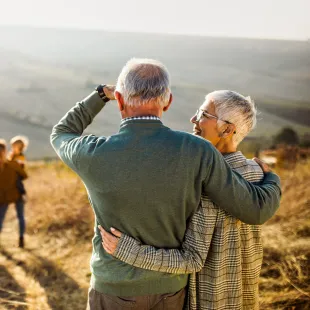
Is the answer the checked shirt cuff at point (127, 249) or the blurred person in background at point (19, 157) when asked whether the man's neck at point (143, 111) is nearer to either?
the checked shirt cuff at point (127, 249)

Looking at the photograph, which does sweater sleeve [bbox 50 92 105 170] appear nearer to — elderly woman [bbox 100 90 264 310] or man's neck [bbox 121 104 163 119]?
man's neck [bbox 121 104 163 119]

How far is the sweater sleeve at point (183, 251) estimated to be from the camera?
1.26m

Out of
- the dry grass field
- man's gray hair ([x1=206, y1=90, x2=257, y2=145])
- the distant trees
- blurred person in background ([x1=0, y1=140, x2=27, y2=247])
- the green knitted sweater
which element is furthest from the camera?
the distant trees

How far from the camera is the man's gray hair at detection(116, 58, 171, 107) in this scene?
1198 millimetres

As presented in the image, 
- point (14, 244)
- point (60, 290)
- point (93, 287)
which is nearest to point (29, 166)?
point (14, 244)

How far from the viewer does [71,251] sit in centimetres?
436

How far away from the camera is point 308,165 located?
555 cm

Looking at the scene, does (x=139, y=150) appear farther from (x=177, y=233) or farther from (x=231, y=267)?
(x=231, y=267)

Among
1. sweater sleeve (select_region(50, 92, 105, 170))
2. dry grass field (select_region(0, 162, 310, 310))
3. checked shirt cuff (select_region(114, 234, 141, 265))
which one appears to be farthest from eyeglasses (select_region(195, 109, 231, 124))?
dry grass field (select_region(0, 162, 310, 310))

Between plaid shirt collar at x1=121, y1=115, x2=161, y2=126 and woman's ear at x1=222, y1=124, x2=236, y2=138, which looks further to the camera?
woman's ear at x1=222, y1=124, x2=236, y2=138

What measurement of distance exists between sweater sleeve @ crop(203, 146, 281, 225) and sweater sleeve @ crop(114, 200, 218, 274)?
8 centimetres

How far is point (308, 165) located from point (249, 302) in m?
4.43

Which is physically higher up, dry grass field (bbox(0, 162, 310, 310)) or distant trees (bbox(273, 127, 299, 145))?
distant trees (bbox(273, 127, 299, 145))

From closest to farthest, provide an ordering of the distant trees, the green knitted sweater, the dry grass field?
the green knitted sweater, the dry grass field, the distant trees
